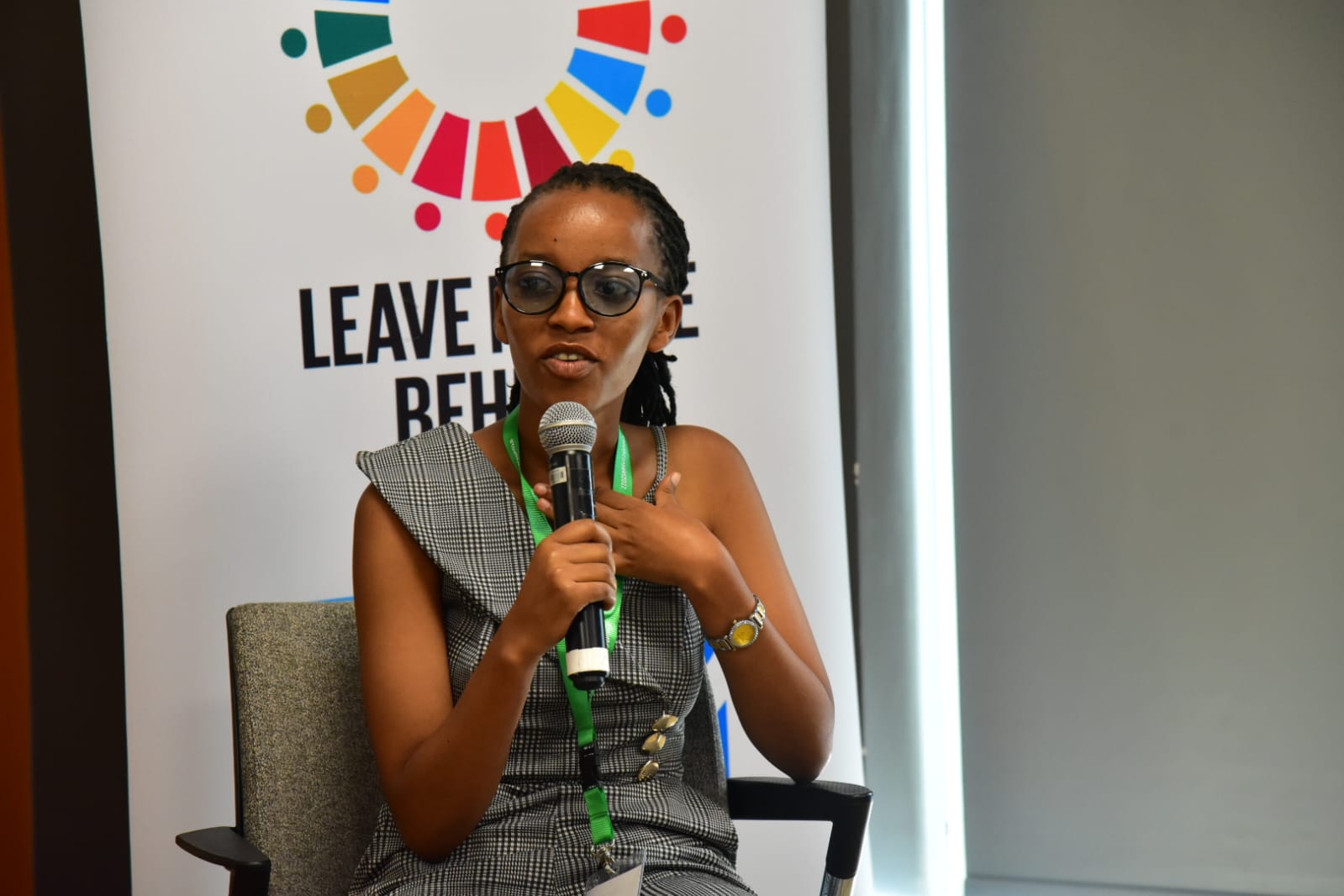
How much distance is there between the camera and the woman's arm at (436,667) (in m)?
1.40

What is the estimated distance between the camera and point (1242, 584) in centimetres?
282

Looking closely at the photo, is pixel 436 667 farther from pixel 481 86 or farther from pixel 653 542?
pixel 481 86

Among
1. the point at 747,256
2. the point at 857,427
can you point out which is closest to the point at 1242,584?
the point at 857,427

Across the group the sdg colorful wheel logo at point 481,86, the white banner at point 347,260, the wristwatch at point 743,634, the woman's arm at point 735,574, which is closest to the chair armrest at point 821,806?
the woman's arm at point 735,574

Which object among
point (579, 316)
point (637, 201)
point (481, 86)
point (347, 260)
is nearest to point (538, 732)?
point (579, 316)

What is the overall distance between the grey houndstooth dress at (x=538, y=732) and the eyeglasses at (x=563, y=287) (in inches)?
9.5

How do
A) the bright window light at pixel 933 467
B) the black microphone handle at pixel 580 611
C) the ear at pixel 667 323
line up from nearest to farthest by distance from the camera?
the black microphone handle at pixel 580 611, the ear at pixel 667 323, the bright window light at pixel 933 467

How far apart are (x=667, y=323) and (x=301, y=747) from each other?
79cm

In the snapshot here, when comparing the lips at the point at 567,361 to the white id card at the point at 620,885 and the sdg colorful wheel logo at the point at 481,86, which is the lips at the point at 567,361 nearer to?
the white id card at the point at 620,885

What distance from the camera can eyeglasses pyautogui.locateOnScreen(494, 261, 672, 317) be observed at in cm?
163

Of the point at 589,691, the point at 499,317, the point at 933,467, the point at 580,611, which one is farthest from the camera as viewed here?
the point at 933,467

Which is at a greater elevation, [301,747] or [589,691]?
[589,691]

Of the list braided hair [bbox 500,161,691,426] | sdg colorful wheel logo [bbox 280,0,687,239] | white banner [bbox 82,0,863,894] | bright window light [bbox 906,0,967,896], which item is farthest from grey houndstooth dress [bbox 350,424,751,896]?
bright window light [bbox 906,0,967,896]

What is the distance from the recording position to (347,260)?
2465 millimetres
